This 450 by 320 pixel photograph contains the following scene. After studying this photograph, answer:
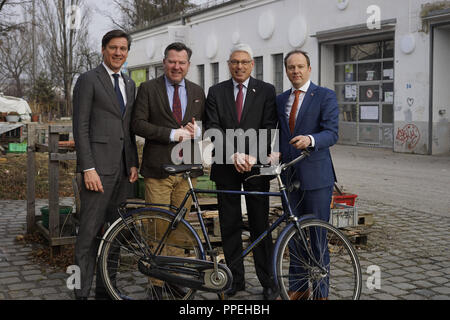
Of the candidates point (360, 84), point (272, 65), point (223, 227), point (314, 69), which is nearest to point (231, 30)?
point (272, 65)

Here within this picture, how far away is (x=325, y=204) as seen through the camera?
4.55 metres

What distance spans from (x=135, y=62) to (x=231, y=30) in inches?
564

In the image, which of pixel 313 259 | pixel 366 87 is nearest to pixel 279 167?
pixel 313 259

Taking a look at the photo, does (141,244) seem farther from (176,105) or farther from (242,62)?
(242,62)

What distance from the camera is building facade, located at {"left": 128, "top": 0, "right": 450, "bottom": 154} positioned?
58.5 ft

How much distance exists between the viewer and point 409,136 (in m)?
18.6

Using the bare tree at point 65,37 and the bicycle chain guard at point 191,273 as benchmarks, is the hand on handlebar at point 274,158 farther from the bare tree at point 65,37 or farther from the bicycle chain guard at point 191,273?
the bare tree at point 65,37

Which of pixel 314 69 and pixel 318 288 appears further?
pixel 314 69

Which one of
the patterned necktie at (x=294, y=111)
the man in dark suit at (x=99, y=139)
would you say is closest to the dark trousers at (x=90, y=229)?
the man in dark suit at (x=99, y=139)

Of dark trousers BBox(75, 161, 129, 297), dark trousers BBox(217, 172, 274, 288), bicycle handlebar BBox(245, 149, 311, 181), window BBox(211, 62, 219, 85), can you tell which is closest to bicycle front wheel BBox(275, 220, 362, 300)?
bicycle handlebar BBox(245, 149, 311, 181)

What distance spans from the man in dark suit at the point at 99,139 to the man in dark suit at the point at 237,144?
→ 79 centimetres

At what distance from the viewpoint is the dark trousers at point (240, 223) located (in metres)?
4.89

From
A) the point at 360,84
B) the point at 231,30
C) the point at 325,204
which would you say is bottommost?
the point at 325,204
